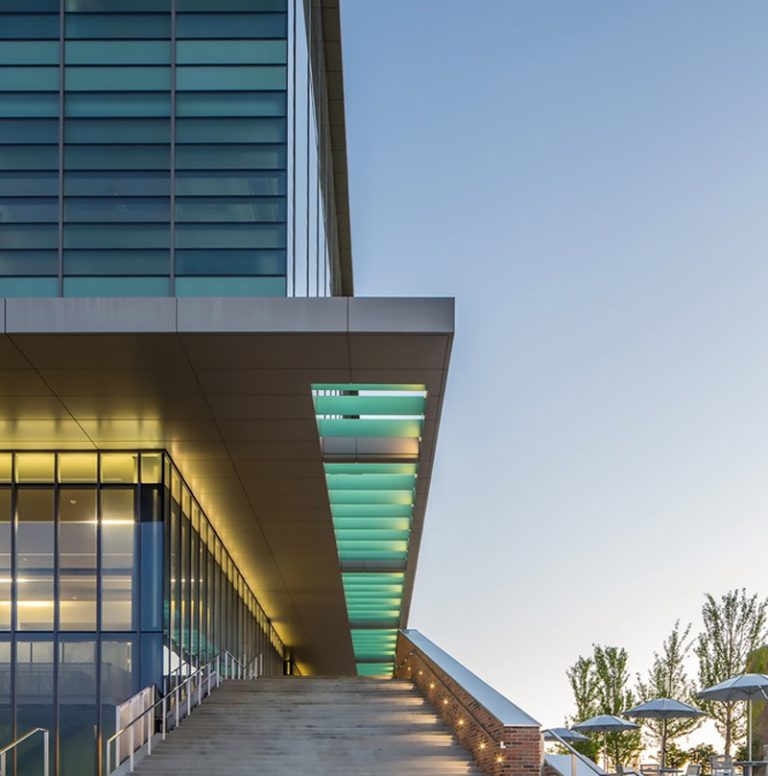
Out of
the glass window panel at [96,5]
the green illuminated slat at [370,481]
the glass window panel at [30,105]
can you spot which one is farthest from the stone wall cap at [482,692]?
the glass window panel at [96,5]

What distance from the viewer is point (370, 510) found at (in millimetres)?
28766

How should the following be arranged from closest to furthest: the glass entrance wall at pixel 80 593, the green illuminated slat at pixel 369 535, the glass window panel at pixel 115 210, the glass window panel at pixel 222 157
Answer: the glass window panel at pixel 115 210, the glass window panel at pixel 222 157, the glass entrance wall at pixel 80 593, the green illuminated slat at pixel 369 535

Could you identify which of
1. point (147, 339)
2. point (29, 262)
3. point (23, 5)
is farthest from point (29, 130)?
point (147, 339)

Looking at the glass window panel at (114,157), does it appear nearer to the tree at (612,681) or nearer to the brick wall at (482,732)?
the brick wall at (482,732)

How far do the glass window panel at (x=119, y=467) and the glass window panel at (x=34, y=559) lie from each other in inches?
37.1

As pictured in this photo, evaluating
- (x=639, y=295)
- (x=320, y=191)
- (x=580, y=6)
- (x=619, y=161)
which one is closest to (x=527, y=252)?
(x=639, y=295)

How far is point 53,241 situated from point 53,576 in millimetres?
5926

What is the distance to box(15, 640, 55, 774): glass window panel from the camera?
2153 centimetres

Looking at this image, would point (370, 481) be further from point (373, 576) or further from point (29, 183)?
point (373, 576)

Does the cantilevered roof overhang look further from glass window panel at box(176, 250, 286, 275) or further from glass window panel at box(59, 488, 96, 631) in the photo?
glass window panel at box(176, 250, 286, 275)

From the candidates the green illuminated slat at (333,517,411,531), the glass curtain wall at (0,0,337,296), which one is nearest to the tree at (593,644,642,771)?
the green illuminated slat at (333,517,411,531)

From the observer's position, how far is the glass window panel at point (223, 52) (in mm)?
19984

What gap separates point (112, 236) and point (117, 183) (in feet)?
2.73

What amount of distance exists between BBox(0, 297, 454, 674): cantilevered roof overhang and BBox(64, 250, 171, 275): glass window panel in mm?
1604
